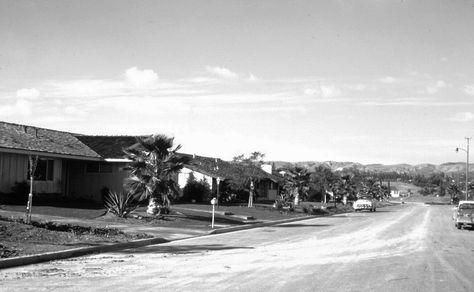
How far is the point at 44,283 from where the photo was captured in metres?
9.61

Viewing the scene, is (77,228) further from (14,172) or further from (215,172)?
(215,172)

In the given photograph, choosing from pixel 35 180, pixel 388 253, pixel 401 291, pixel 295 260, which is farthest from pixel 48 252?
pixel 35 180

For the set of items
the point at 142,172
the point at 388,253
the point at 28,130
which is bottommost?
the point at 388,253

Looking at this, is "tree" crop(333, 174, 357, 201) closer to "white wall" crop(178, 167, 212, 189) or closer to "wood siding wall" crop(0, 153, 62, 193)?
"white wall" crop(178, 167, 212, 189)

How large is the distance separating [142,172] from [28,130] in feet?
35.5

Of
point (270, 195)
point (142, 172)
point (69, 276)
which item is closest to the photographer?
point (69, 276)

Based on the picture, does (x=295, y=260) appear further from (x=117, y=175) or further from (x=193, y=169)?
(x=193, y=169)

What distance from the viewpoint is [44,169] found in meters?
31.7

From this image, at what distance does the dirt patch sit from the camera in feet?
44.3

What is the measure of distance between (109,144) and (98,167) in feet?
8.13

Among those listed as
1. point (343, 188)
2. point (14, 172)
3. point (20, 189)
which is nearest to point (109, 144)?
point (14, 172)

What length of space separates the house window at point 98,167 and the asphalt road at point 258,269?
20.1 meters

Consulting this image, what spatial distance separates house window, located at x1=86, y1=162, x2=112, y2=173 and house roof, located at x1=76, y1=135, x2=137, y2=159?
2.62ft

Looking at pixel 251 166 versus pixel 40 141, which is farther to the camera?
pixel 251 166
